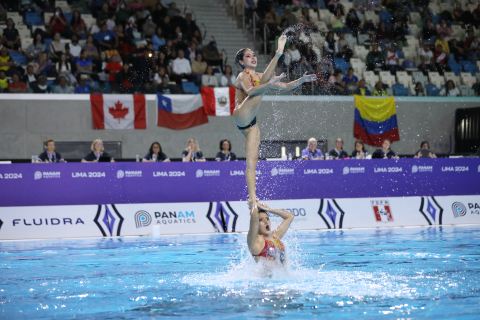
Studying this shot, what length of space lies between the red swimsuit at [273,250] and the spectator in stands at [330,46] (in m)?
12.4

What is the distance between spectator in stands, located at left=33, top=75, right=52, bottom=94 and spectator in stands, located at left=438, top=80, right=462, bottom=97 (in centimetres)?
1216

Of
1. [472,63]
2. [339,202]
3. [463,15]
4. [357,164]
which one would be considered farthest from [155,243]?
[463,15]

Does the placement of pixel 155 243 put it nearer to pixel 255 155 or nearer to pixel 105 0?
pixel 255 155

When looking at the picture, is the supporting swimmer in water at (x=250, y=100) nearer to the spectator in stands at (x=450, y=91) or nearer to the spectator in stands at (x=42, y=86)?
the spectator in stands at (x=42, y=86)

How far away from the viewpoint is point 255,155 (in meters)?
7.38

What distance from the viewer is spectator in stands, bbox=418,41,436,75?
19.7 m

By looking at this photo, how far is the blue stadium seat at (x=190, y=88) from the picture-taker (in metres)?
17.3

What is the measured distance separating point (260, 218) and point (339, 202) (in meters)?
7.28

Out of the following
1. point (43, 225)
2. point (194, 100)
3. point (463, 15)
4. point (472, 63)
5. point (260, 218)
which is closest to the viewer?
point (260, 218)

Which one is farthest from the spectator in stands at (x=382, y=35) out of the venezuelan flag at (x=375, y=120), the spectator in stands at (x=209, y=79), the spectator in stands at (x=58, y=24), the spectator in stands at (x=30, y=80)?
the spectator in stands at (x=30, y=80)

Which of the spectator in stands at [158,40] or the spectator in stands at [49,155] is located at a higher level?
the spectator in stands at [158,40]

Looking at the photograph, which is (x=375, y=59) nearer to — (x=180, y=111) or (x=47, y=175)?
(x=180, y=111)

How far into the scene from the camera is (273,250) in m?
6.82

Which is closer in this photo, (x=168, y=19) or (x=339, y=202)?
(x=339, y=202)
